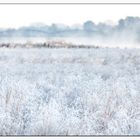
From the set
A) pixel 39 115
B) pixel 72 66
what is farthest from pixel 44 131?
pixel 72 66

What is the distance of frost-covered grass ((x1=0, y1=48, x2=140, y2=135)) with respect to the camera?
4215 millimetres

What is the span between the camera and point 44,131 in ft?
Result: 13.8

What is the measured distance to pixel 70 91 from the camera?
4.50 meters

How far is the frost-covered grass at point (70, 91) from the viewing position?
4.21 meters

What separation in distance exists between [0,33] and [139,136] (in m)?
1.71

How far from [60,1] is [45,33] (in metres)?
0.36

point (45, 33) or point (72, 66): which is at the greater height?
point (45, 33)

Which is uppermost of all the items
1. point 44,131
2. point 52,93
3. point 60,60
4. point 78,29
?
point 78,29

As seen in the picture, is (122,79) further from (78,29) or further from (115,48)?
(78,29)

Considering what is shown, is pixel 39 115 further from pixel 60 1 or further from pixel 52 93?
pixel 60 1

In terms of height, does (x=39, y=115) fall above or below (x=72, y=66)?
below

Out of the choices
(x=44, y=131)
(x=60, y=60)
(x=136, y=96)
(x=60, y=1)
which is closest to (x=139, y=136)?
(x=136, y=96)

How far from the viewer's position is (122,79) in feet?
15.0

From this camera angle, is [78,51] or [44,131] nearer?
[44,131]
